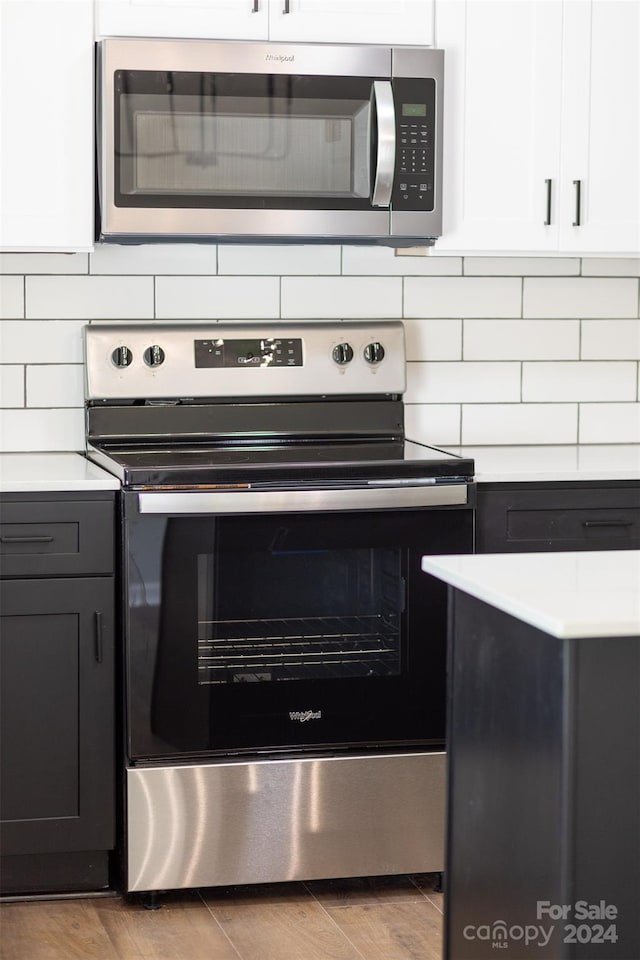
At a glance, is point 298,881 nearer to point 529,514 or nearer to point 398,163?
point 529,514

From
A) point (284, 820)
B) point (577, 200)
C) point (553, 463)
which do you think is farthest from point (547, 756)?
point (577, 200)

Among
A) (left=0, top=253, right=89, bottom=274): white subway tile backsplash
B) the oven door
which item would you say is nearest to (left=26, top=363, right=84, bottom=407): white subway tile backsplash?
(left=0, top=253, right=89, bottom=274): white subway tile backsplash

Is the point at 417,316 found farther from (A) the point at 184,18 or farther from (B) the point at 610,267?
(A) the point at 184,18

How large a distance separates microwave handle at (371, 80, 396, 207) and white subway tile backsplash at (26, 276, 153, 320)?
2.12 feet

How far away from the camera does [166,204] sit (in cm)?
280

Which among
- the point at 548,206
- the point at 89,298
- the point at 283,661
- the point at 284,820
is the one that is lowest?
the point at 284,820

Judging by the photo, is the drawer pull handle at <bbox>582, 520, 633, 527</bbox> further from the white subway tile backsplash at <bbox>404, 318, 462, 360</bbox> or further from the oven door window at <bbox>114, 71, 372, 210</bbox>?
the oven door window at <bbox>114, 71, 372, 210</bbox>

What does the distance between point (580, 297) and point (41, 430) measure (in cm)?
144

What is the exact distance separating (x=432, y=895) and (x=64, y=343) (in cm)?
154

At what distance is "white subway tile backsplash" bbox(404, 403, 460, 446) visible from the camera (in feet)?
11.0

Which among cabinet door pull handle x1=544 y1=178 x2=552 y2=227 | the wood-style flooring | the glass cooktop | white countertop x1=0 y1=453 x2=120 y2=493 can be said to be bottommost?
the wood-style flooring

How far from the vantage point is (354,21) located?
290 cm

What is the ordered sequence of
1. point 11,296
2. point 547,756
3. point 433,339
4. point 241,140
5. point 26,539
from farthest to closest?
point 433,339
point 11,296
point 241,140
point 26,539
point 547,756

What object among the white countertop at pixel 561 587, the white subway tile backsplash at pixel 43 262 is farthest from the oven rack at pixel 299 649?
the white subway tile backsplash at pixel 43 262
